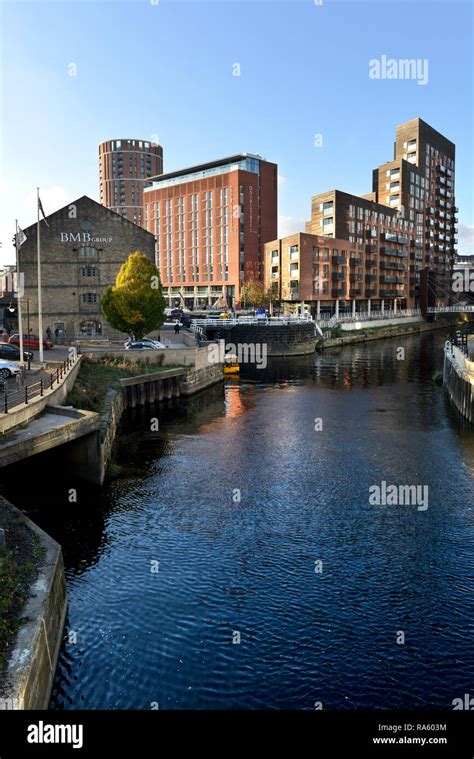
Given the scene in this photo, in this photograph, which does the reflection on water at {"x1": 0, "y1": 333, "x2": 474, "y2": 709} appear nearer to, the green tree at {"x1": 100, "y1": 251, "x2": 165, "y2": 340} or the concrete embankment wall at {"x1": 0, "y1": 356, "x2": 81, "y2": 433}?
the concrete embankment wall at {"x1": 0, "y1": 356, "x2": 81, "y2": 433}

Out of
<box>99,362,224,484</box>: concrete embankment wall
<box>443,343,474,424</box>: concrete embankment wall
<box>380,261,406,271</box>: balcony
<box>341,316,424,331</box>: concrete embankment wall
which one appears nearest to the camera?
<box>443,343,474,424</box>: concrete embankment wall

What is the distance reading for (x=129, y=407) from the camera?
156ft

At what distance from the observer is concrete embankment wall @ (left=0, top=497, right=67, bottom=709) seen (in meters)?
11.2

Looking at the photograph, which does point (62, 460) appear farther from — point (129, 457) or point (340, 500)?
point (340, 500)

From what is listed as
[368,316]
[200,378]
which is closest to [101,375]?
[200,378]

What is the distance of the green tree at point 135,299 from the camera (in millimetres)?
57469

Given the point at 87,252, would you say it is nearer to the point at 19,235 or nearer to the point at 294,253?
the point at 19,235

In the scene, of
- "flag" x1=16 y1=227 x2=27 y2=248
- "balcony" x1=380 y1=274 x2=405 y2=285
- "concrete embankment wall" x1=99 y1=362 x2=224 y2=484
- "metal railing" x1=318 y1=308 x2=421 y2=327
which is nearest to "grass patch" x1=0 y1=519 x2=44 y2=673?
"concrete embankment wall" x1=99 y1=362 x2=224 y2=484

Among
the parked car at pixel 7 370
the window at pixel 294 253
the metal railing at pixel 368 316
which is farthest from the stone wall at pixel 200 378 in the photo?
the window at pixel 294 253

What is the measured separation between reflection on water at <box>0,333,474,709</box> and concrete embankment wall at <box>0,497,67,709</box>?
70 cm

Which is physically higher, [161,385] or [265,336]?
[265,336]

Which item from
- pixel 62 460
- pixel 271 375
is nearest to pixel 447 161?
pixel 271 375

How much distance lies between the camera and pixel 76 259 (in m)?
68.1

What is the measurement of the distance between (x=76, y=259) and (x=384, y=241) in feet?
277
